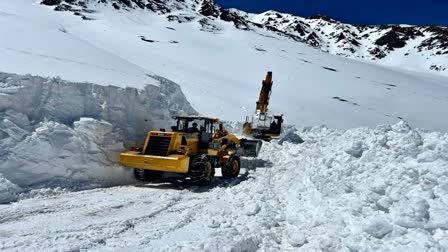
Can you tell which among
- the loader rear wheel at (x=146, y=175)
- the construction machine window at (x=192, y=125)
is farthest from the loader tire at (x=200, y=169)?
the construction machine window at (x=192, y=125)

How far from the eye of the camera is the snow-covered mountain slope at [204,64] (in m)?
16.8

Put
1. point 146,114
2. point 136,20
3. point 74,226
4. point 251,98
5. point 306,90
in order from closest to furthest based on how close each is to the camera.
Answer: point 74,226
point 146,114
point 251,98
point 306,90
point 136,20

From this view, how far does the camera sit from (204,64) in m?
48.5

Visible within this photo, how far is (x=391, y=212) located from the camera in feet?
21.8

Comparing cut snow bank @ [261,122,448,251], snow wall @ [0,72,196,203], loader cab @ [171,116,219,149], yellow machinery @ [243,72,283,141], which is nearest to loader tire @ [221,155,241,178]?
loader cab @ [171,116,219,149]

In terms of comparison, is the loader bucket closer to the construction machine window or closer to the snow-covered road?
the construction machine window

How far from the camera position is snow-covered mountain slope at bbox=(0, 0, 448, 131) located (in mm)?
16828

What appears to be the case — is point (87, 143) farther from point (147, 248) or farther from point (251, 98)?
point (251, 98)

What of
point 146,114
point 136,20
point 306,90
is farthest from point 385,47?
point 146,114

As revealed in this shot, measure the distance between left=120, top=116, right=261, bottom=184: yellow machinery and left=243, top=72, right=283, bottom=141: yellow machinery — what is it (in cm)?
941

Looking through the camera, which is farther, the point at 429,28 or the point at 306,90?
the point at 429,28

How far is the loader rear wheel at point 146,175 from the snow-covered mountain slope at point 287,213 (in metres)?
1.47

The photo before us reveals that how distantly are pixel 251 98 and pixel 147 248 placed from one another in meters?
30.9

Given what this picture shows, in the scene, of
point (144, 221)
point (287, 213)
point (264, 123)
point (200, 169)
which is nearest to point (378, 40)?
A: point (264, 123)
